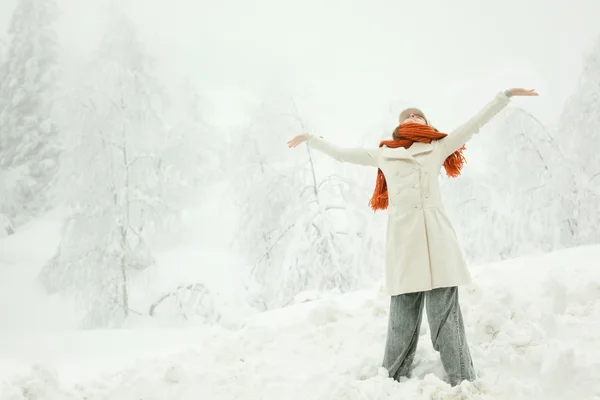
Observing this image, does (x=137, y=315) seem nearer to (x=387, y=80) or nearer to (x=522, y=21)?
(x=387, y=80)

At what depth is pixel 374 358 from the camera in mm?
2412

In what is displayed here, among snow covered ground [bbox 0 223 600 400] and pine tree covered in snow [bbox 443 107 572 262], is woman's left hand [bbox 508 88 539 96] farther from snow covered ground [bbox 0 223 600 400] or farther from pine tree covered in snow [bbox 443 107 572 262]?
pine tree covered in snow [bbox 443 107 572 262]

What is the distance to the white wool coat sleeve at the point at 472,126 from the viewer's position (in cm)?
220

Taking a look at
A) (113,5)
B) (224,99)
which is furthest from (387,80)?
(113,5)

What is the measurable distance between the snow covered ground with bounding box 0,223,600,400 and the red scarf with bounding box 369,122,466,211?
2.85 ft

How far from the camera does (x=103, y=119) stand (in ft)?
25.7

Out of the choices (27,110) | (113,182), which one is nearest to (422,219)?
(113,182)

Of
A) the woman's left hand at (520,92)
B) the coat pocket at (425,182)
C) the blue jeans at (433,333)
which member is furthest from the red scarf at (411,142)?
the blue jeans at (433,333)

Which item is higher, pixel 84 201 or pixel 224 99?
pixel 224 99

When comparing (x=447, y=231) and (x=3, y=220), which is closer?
(x=447, y=231)

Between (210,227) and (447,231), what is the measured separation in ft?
38.9

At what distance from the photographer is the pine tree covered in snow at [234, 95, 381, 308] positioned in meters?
7.25

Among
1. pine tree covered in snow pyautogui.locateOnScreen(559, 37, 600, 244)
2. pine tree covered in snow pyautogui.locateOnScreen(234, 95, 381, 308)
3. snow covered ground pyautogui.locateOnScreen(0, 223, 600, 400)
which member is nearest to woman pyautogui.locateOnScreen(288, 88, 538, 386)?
snow covered ground pyautogui.locateOnScreen(0, 223, 600, 400)

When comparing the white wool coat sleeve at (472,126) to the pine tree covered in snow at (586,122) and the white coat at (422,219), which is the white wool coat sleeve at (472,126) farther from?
the pine tree covered in snow at (586,122)
